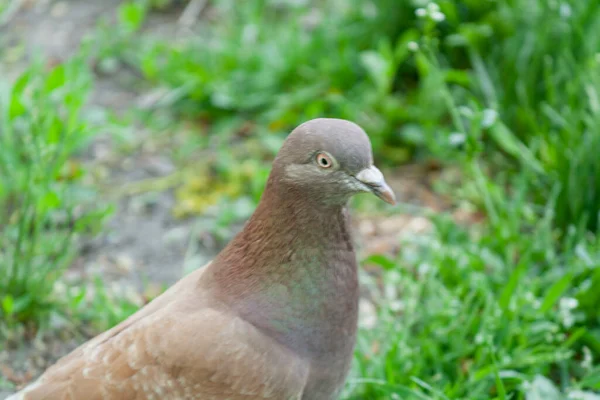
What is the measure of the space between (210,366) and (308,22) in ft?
10.2

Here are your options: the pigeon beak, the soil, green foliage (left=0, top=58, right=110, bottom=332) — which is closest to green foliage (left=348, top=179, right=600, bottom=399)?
the soil

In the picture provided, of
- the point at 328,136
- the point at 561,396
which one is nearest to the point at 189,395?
the point at 328,136

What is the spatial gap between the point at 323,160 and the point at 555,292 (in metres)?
1.18

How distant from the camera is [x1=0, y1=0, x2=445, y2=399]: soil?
308cm

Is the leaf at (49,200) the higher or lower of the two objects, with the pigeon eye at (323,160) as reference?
lower

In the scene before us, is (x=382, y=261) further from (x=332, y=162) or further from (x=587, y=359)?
(x=332, y=162)

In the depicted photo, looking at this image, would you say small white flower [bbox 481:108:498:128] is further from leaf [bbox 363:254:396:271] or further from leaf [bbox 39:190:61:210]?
leaf [bbox 39:190:61:210]

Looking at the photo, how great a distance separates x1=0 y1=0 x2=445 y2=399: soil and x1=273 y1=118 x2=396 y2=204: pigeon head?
1341 mm

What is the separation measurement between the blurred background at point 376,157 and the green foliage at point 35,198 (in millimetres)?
13

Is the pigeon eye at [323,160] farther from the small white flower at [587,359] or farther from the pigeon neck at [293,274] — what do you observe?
the small white flower at [587,359]

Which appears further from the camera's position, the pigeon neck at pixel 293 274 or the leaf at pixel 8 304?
the leaf at pixel 8 304

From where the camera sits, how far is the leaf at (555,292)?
2.93 metres

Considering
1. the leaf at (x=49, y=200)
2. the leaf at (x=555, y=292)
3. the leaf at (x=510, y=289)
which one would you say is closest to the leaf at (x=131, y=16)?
the leaf at (x=49, y=200)

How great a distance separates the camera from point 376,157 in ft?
13.8
